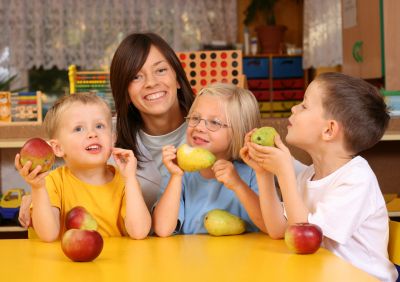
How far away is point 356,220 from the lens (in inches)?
55.4

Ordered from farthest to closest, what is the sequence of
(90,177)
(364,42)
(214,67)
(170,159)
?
(364,42) < (214,67) < (90,177) < (170,159)

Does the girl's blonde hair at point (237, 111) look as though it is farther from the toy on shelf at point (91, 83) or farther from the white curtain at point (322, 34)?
the white curtain at point (322, 34)

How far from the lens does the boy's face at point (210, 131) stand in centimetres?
164

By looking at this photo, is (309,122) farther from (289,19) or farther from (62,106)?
(289,19)

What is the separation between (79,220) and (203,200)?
0.37 meters

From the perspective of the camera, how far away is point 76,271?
115 centimetres

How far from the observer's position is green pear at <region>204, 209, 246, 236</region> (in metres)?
1.51

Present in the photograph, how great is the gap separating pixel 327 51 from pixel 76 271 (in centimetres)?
508

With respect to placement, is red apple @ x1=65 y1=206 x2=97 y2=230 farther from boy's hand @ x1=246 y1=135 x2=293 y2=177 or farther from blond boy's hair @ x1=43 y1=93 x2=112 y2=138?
boy's hand @ x1=246 y1=135 x2=293 y2=177

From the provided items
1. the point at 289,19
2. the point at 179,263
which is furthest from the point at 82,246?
the point at 289,19

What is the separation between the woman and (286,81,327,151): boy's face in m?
0.50

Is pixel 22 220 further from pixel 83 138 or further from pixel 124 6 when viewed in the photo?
pixel 124 6

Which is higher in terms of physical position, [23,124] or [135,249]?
[23,124]

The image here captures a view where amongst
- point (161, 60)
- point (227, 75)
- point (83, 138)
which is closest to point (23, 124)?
point (227, 75)
